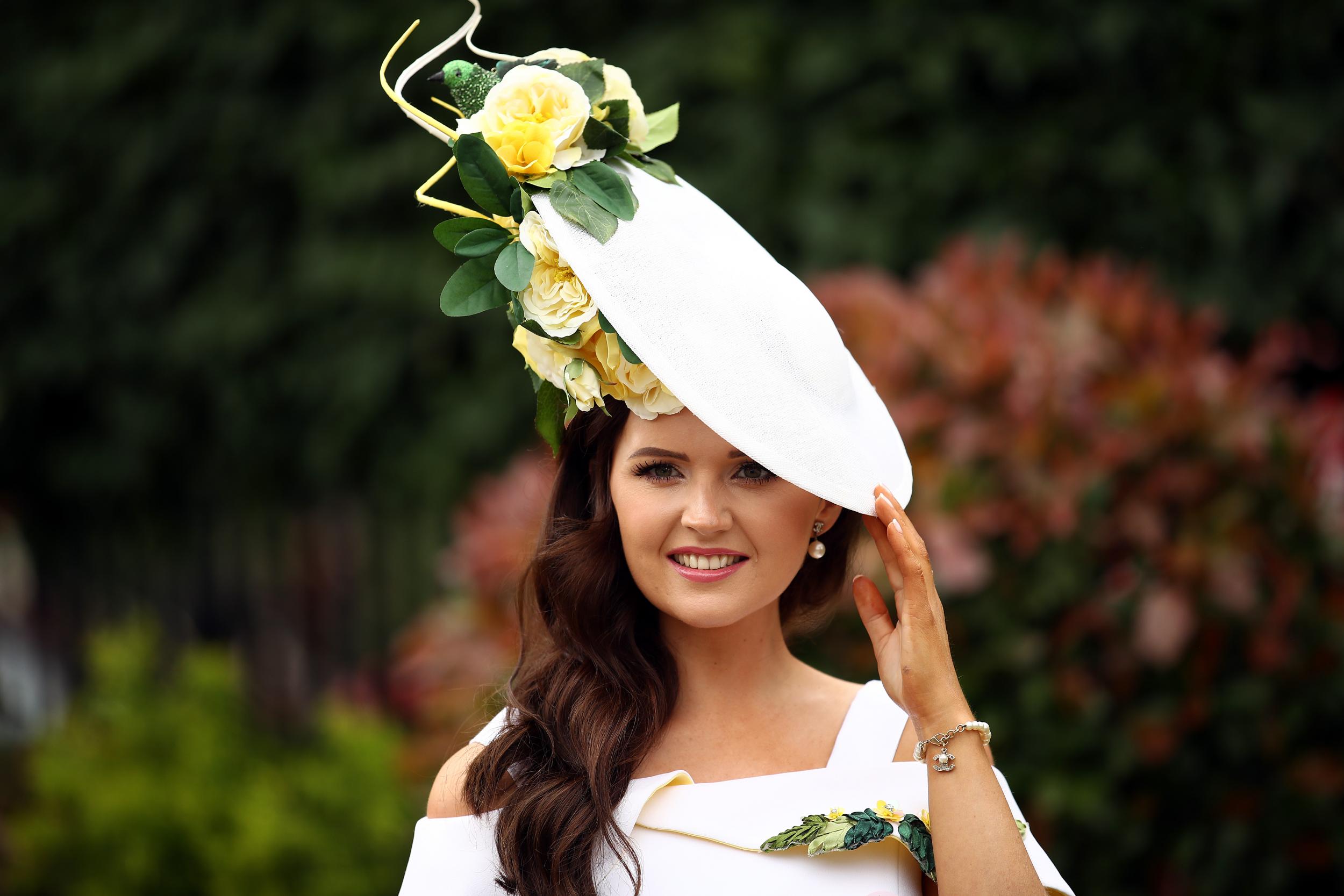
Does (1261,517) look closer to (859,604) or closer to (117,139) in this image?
(859,604)

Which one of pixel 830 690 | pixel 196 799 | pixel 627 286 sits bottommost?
pixel 196 799

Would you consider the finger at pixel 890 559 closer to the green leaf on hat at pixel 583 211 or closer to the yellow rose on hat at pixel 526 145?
the green leaf on hat at pixel 583 211

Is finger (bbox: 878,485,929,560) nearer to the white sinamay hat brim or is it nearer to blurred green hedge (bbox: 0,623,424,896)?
the white sinamay hat brim

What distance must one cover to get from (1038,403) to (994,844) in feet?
5.76

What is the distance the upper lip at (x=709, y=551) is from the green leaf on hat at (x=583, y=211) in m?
0.46

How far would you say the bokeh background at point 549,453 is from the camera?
3.36 m

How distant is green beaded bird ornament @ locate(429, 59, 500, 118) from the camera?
6.51ft

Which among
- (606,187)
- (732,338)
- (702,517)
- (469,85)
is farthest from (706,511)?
(469,85)

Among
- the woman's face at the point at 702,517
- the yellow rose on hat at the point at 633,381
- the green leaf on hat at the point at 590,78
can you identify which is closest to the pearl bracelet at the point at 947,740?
the woman's face at the point at 702,517

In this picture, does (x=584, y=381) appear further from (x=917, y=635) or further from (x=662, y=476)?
(x=917, y=635)

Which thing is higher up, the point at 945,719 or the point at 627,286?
the point at 627,286

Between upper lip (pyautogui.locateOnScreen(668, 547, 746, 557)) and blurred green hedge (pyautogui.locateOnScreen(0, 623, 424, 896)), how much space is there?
104 inches

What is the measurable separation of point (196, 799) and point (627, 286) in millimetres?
3544

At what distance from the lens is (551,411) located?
2070 millimetres
